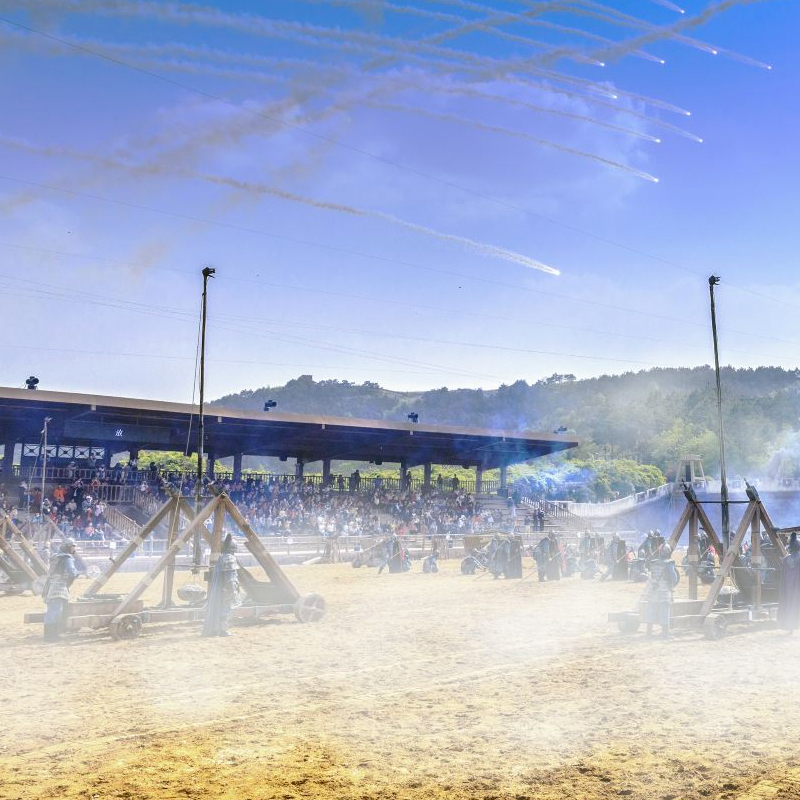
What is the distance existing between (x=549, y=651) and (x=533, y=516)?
2982 centimetres

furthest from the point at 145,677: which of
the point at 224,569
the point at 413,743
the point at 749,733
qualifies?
the point at 749,733

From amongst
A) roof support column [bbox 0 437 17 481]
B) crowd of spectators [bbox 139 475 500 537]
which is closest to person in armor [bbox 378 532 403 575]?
crowd of spectators [bbox 139 475 500 537]

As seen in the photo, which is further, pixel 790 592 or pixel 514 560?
pixel 514 560

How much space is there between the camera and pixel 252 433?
3994 centimetres

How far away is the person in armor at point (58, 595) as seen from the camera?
13281 millimetres

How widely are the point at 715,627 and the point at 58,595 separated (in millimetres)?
11402

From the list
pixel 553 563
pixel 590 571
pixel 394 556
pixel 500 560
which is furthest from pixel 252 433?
pixel 590 571

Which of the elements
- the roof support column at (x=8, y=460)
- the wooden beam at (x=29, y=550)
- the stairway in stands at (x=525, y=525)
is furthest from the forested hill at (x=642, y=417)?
the wooden beam at (x=29, y=550)

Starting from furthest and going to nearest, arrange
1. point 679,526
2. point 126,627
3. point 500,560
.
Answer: point 500,560 → point 679,526 → point 126,627

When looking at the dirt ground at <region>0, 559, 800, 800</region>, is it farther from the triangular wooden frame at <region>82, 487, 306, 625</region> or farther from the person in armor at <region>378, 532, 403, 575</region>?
the person in armor at <region>378, 532, 403, 575</region>

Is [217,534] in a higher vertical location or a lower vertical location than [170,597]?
higher

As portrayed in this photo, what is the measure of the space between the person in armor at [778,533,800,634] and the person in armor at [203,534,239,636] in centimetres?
1009

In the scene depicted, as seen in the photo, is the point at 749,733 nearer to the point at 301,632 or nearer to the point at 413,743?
the point at 413,743

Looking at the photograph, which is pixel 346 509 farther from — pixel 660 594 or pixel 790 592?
pixel 790 592
